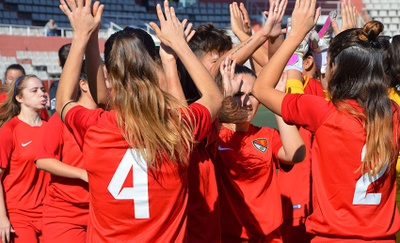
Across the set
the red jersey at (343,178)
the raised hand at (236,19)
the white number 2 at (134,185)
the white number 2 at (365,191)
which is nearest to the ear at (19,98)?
the raised hand at (236,19)

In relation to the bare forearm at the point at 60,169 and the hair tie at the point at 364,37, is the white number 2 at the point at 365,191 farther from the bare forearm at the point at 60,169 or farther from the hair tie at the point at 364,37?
the bare forearm at the point at 60,169

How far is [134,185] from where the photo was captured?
115 inches

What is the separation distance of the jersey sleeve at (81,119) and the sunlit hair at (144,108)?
0.10 metres

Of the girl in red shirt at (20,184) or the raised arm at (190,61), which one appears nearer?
the raised arm at (190,61)

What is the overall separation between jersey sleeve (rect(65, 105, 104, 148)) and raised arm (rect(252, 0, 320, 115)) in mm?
768

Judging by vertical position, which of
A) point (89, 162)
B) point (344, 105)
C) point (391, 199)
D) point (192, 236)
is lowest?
point (192, 236)

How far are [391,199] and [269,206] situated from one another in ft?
2.55

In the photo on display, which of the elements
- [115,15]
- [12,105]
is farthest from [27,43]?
[12,105]

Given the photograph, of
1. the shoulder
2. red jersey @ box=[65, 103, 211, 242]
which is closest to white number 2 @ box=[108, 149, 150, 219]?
red jersey @ box=[65, 103, 211, 242]

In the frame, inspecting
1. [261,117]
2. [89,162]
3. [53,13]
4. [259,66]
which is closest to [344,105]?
[89,162]

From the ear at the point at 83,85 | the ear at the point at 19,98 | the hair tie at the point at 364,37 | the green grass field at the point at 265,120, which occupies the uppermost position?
the hair tie at the point at 364,37

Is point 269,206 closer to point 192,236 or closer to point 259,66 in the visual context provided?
point 192,236

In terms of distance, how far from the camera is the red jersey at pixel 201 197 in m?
3.32

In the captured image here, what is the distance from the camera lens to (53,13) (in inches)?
1103
